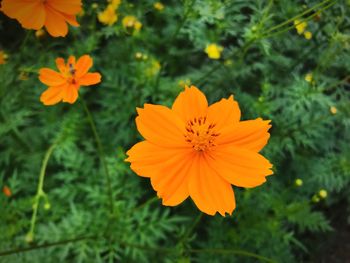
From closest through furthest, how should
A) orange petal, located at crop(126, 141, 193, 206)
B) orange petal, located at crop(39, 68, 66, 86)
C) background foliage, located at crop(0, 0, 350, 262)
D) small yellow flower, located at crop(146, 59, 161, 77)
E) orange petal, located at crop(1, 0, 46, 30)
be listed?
orange petal, located at crop(126, 141, 193, 206) < orange petal, located at crop(1, 0, 46, 30) < orange petal, located at crop(39, 68, 66, 86) < background foliage, located at crop(0, 0, 350, 262) < small yellow flower, located at crop(146, 59, 161, 77)

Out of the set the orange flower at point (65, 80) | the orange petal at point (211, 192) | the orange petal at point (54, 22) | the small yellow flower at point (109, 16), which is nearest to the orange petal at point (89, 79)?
the orange flower at point (65, 80)

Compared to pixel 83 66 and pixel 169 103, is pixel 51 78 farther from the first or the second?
pixel 169 103

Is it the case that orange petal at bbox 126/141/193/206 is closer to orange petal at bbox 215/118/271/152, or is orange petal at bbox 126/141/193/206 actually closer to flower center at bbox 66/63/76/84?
orange petal at bbox 215/118/271/152

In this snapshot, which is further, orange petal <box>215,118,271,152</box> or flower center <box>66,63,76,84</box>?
flower center <box>66,63,76,84</box>

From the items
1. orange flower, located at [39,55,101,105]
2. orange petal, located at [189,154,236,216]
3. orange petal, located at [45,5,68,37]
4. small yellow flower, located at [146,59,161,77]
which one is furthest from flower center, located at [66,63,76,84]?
small yellow flower, located at [146,59,161,77]

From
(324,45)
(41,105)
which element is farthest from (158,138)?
(324,45)

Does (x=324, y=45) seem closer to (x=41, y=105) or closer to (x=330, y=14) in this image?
(x=330, y=14)

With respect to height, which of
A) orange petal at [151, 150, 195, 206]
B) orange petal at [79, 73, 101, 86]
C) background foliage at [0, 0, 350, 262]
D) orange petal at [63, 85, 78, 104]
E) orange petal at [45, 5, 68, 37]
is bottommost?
background foliage at [0, 0, 350, 262]
